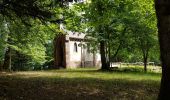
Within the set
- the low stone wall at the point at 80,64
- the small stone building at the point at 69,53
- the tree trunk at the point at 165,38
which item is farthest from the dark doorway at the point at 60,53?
the tree trunk at the point at 165,38

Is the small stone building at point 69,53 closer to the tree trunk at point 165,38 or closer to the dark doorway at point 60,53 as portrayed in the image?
the dark doorway at point 60,53

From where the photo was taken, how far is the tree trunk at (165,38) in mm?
11219

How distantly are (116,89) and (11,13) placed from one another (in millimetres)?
6903

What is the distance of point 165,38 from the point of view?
11.3m

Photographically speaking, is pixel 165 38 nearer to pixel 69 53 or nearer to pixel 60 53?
pixel 60 53

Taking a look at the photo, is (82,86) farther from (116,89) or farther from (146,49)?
(146,49)

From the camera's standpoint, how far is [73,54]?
60250mm

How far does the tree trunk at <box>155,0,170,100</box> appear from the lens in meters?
11.2

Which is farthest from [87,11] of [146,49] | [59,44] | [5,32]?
[59,44]

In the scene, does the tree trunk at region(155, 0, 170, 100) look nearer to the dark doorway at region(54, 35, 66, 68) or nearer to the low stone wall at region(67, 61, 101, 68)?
the dark doorway at region(54, 35, 66, 68)

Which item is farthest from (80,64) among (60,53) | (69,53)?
(60,53)

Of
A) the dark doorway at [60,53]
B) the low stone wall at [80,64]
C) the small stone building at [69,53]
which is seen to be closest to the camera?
the dark doorway at [60,53]

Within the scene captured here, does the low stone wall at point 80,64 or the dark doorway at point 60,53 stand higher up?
the dark doorway at point 60,53

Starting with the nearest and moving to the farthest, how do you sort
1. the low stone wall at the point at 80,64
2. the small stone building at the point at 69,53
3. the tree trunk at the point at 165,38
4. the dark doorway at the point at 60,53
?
the tree trunk at the point at 165,38 < the dark doorway at the point at 60,53 < the small stone building at the point at 69,53 < the low stone wall at the point at 80,64
